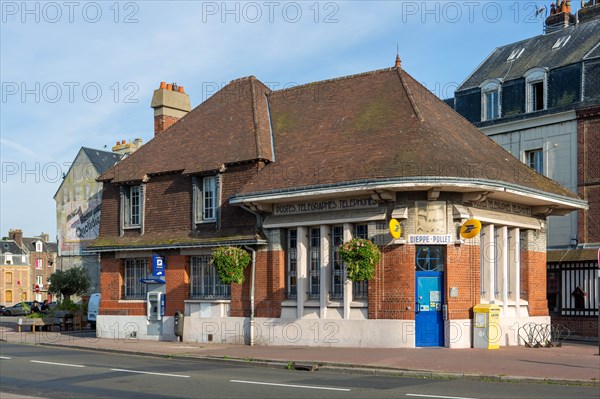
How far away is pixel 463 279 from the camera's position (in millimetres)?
22062

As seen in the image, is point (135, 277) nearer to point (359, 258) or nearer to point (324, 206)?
point (324, 206)

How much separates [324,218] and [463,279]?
431 cm

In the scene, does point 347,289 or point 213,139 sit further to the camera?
point 213,139

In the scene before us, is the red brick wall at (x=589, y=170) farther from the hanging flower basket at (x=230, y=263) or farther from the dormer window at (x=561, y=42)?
the hanging flower basket at (x=230, y=263)

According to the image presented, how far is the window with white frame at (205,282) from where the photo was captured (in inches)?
1019

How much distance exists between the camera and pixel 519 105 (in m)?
34.3

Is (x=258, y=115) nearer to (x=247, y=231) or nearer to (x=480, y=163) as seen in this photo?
(x=247, y=231)

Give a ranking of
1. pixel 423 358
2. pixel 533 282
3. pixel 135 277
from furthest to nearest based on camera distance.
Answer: pixel 135 277 → pixel 533 282 → pixel 423 358

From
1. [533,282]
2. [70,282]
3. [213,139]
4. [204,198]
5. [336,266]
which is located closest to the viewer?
[336,266]

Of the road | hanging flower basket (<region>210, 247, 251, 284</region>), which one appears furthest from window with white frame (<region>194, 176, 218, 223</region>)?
the road

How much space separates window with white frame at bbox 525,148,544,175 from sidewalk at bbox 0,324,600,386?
9935mm

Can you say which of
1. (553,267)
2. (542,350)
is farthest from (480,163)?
(553,267)

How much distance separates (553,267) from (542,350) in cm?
865

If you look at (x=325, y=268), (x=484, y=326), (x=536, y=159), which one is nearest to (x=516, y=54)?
(x=536, y=159)
